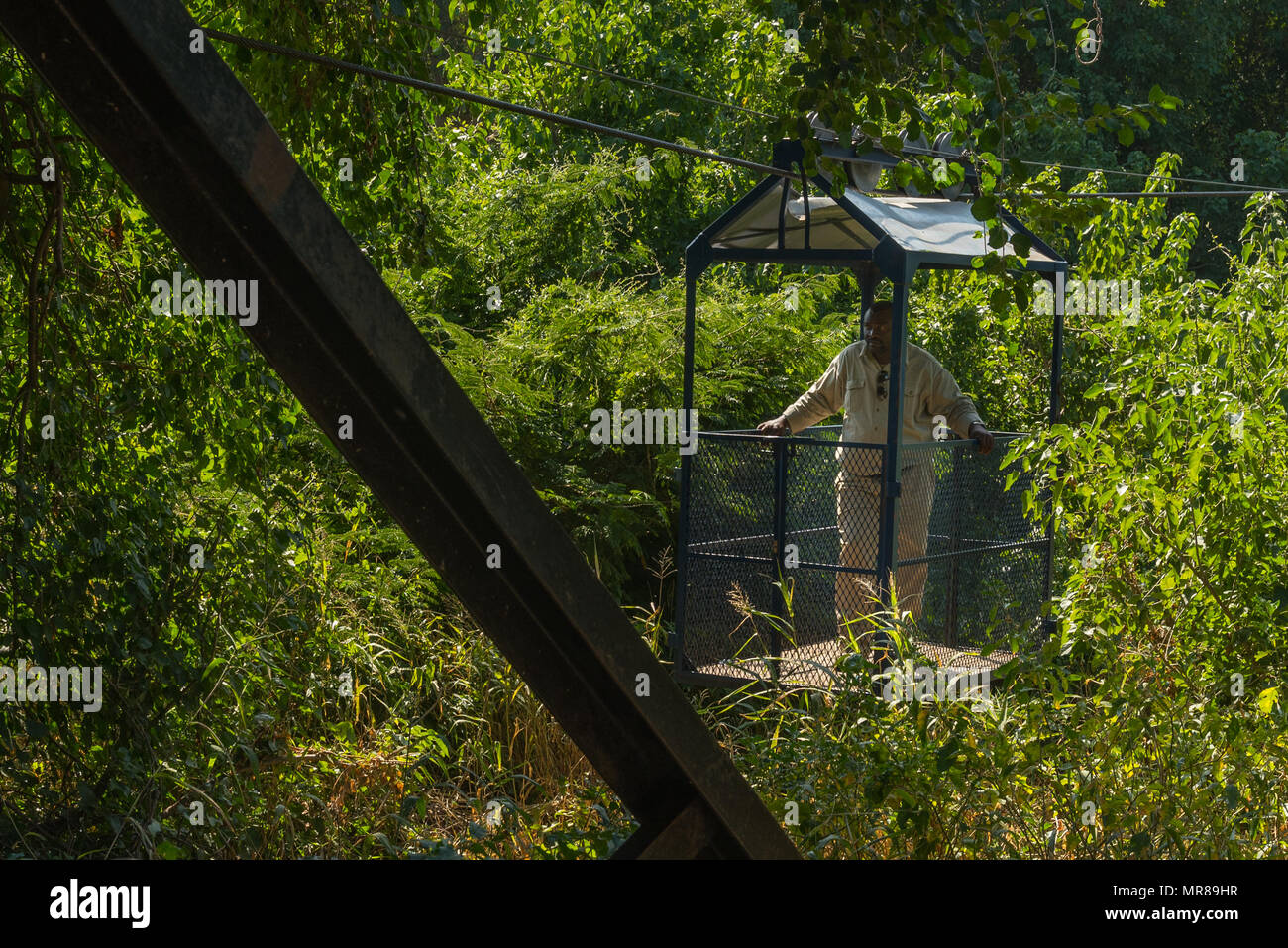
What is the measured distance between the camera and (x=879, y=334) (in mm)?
7793

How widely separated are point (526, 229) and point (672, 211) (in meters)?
4.27

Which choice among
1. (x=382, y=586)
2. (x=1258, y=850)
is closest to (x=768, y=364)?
(x=382, y=586)

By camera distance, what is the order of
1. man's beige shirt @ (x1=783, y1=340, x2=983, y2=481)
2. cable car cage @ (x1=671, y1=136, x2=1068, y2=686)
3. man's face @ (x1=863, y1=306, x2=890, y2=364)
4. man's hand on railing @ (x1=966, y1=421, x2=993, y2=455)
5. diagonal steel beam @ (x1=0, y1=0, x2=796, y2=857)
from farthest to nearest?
man's beige shirt @ (x1=783, y1=340, x2=983, y2=481), man's face @ (x1=863, y1=306, x2=890, y2=364), man's hand on railing @ (x1=966, y1=421, x2=993, y2=455), cable car cage @ (x1=671, y1=136, x2=1068, y2=686), diagonal steel beam @ (x1=0, y1=0, x2=796, y2=857)

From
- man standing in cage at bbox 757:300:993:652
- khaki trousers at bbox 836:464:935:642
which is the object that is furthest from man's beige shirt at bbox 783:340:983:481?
khaki trousers at bbox 836:464:935:642

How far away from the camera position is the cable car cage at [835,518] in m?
7.23

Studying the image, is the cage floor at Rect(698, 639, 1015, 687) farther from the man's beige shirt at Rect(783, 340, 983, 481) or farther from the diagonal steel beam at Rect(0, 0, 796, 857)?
the diagonal steel beam at Rect(0, 0, 796, 857)

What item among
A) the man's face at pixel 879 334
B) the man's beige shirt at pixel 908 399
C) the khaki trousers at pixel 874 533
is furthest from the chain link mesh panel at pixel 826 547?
the man's face at pixel 879 334

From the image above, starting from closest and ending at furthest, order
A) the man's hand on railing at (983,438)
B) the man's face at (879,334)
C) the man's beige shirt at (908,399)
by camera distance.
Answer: the man's hand on railing at (983,438) < the man's face at (879,334) < the man's beige shirt at (908,399)

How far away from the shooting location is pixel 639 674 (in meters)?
2.48

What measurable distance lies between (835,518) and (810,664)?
120 cm

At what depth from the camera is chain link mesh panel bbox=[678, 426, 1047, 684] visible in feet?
24.3

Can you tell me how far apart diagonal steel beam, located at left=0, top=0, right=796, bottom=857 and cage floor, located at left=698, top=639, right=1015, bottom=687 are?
13.5 ft

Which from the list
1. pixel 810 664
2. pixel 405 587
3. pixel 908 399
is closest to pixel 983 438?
pixel 908 399

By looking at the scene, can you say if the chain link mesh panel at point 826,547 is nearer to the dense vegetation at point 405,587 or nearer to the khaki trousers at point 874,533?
the khaki trousers at point 874,533
